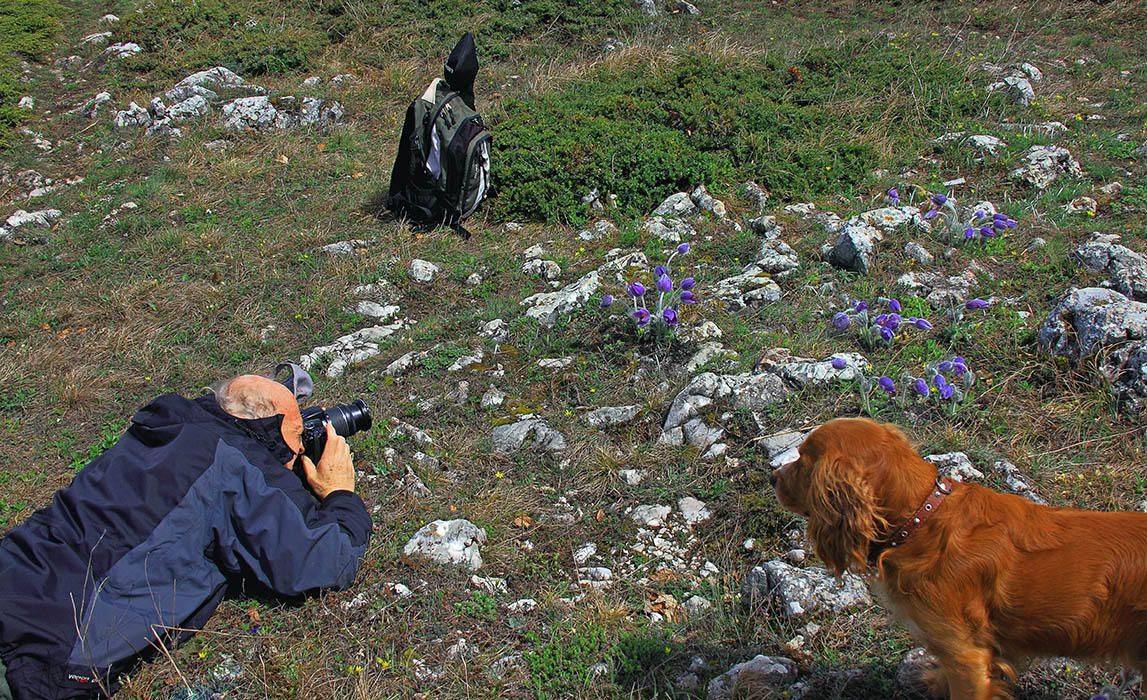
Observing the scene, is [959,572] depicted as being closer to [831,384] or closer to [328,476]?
[831,384]

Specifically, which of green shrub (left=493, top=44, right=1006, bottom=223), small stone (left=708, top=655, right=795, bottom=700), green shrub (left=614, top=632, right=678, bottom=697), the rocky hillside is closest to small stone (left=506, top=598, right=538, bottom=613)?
the rocky hillside

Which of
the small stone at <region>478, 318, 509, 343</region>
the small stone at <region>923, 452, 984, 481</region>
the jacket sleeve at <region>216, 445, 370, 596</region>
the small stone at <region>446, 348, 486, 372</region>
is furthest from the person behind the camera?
the small stone at <region>478, 318, 509, 343</region>

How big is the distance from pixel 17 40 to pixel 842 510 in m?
13.7

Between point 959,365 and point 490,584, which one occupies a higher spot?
point 959,365

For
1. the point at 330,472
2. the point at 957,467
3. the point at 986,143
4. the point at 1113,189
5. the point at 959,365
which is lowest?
the point at 330,472

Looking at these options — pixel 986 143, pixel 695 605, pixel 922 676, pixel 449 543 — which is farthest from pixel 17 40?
pixel 922 676

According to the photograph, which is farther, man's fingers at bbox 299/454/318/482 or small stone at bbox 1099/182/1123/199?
small stone at bbox 1099/182/1123/199

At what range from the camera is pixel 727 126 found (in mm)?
7434

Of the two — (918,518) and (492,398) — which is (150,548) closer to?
(492,398)

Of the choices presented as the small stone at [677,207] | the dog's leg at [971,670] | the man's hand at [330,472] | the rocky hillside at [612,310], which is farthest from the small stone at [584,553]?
the small stone at [677,207]

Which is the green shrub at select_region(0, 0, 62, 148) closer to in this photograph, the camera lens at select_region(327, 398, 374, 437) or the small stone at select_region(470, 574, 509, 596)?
the camera lens at select_region(327, 398, 374, 437)

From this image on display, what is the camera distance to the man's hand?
3688 millimetres

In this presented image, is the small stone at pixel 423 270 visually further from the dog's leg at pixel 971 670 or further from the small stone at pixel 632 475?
the dog's leg at pixel 971 670

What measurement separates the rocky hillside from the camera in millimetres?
360
